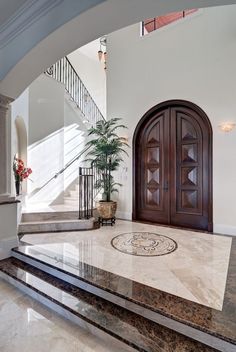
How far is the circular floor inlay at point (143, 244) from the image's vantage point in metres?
3.27

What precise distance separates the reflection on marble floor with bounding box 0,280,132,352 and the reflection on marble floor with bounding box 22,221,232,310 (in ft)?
2.32

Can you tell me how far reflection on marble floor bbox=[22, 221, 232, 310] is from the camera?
2.24 m

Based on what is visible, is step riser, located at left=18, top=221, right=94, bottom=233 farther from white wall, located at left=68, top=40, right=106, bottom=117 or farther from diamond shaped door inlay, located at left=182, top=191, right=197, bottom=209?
white wall, located at left=68, top=40, right=106, bottom=117

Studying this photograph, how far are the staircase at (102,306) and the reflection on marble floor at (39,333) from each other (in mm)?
60

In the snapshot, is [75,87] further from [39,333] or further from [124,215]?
[39,333]

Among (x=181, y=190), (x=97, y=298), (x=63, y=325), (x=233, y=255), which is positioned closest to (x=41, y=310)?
(x=63, y=325)

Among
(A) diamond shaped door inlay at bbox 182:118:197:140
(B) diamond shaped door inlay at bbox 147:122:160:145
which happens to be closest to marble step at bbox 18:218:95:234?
(B) diamond shaped door inlay at bbox 147:122:160:145

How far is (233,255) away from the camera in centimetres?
311

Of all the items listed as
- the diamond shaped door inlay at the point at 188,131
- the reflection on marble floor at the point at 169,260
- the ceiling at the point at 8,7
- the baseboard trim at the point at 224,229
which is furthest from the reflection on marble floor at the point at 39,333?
the diamond shaped door inlay at the point at 188,131

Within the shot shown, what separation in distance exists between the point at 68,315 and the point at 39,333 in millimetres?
274

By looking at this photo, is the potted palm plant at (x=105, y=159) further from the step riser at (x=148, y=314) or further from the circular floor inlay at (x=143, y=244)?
the step riser at (x=148, y=314)

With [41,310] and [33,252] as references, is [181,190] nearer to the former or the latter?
[33,252]

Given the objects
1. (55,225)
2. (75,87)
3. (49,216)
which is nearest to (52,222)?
(55,225)

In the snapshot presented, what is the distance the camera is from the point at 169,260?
292cm
